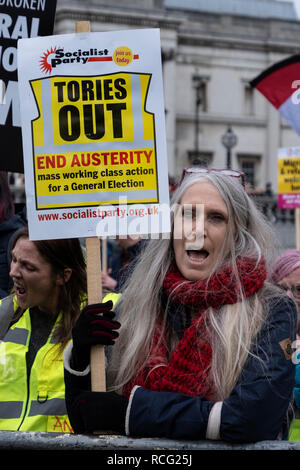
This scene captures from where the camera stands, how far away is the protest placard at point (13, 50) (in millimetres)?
2791

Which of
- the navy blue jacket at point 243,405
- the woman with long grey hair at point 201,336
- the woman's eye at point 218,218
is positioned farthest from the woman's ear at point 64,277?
the navy blue jacket at point 243,405

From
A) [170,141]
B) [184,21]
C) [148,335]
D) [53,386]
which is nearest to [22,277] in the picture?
[53,386]

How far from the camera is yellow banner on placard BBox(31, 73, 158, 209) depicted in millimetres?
2285

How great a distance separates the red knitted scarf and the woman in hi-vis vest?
20.1 inches

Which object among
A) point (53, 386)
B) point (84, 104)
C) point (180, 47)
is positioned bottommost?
point (53, 386)

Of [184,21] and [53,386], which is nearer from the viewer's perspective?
[53,386]

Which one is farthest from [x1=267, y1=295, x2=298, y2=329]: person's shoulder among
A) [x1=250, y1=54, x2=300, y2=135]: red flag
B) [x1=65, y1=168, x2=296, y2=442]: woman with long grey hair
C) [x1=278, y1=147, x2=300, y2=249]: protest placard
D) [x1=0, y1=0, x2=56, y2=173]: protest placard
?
[x1=278, y1=147, x2=300, y2=249]: protest placard

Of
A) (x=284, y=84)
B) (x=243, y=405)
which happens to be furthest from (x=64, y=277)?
(x=284, y=84)

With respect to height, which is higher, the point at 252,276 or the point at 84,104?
the point at 84,104

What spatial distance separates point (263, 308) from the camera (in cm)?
225

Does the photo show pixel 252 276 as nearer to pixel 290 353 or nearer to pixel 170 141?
pixel 290 353

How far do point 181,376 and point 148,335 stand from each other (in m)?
0.21

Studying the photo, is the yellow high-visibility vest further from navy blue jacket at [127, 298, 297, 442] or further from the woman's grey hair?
navy blue jacket at [127, 298, 297, 442]

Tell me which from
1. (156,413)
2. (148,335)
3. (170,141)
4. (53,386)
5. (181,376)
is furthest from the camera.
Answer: (170,141)
